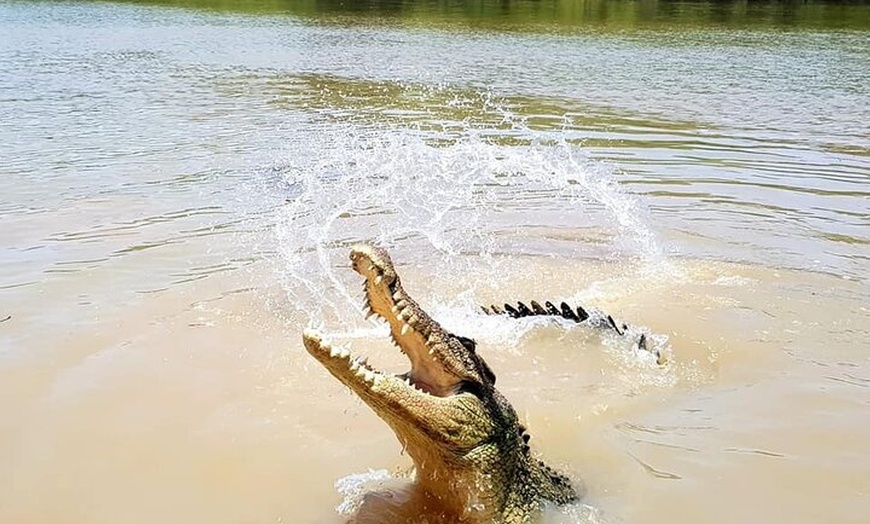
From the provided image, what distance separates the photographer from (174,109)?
15719 millimetres

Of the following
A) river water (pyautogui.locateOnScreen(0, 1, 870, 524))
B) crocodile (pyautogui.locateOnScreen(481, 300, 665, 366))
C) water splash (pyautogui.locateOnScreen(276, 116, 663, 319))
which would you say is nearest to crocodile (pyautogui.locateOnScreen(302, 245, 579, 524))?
river water (pyautogui.locateOnScreen(0, 1, 870, 524))

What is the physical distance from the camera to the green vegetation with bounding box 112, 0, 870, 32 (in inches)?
1373

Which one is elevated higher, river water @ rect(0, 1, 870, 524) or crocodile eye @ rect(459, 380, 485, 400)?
crocodile eye @ rect(459, 380, 485, 400)

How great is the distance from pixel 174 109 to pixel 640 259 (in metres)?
10.4

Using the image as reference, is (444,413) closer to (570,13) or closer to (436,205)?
(436,205)

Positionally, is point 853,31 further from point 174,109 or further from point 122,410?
point 122,410

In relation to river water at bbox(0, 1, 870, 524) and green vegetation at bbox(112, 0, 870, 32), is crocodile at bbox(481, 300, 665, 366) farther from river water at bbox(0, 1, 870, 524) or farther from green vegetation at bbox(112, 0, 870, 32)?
green vegetation at bbox(112, 0, 870, 32)

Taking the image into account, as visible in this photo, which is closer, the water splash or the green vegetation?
the water splash

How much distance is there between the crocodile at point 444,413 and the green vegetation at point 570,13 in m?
30.6

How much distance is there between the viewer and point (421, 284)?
7.43 m

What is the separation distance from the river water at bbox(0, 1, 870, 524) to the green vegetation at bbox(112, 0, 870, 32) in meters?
18.4

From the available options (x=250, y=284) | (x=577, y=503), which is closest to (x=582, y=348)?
(x=577, y=503)

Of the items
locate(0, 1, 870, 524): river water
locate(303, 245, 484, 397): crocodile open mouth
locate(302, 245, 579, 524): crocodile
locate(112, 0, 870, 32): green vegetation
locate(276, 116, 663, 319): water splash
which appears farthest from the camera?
locate(112, 0, 870, 32): green vegetation

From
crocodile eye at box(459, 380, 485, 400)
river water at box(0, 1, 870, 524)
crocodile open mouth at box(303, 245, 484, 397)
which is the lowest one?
river water at box(0, 1, 870, 524)
